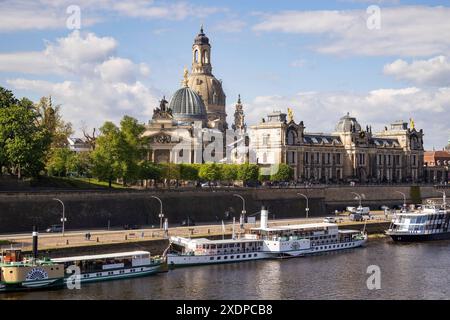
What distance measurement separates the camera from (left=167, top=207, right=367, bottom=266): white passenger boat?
212 ft

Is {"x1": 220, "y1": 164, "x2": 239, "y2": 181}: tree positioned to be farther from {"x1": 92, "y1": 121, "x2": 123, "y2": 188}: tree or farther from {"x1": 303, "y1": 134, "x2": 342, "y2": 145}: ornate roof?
{"x1": 92, "y1": 121, "x2": 123, "y2": 188}: tree

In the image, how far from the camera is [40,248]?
58000 mm

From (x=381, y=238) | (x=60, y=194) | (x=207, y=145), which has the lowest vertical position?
(x=381, y=238)

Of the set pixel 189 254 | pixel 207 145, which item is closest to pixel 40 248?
pixel 189 254

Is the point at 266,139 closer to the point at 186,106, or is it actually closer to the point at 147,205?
the point at 186,106

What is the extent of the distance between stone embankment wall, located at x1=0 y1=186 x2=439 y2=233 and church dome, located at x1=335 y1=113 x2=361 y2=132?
88.3ft

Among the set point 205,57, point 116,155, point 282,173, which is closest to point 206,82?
point 205,57

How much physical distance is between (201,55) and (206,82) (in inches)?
315

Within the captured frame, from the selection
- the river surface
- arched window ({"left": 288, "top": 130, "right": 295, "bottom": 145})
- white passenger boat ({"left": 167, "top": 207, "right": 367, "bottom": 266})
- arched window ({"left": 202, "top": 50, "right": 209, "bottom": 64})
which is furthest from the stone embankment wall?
arched window ({"left": 202, "top": 50, "right": 209, "bottom": 64})

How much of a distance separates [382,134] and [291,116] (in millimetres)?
38620

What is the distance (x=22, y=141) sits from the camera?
247 feet

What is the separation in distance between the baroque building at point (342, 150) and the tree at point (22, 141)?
5609 centimetres

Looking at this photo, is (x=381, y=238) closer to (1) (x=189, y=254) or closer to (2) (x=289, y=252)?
(2) (x=289, y=252)

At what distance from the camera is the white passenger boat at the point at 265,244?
6456 centimetres
